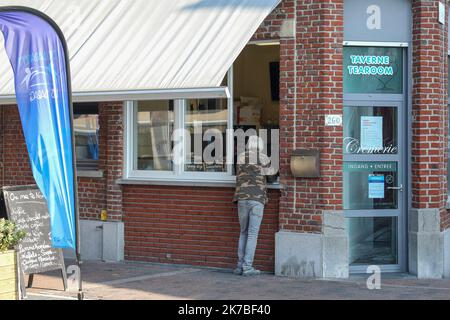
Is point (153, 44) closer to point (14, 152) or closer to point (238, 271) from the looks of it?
point (238, 271)

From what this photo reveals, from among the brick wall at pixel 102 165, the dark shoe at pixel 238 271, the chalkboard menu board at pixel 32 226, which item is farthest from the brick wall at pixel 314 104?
the chalkboard menu board at pixel 32 226

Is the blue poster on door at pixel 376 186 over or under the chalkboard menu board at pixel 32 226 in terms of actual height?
over

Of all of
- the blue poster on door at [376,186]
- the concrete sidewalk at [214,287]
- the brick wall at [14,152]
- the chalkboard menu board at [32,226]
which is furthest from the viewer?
the brick wall at [14,152]

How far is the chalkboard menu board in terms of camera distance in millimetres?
9438

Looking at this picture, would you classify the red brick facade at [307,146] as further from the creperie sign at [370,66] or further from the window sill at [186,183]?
the creperie sign at [370,66]

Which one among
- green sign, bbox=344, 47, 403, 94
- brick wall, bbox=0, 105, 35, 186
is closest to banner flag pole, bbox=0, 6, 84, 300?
green sign, bbox=344, 47, 403, 94

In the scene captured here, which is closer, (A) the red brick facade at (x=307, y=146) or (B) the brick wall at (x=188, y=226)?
(A) the red brick facade at (x=307, y=146)

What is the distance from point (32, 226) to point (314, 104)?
3.97m

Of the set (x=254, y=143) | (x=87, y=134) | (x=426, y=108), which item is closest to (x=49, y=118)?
(x=254, y=143)

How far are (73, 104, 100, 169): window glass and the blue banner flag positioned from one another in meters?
4.35

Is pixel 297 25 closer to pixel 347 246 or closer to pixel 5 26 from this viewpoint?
pixel 347 246

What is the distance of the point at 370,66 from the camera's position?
10.9 metres

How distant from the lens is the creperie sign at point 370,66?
10.9 metres

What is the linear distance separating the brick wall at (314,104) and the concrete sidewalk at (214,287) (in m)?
0.91
